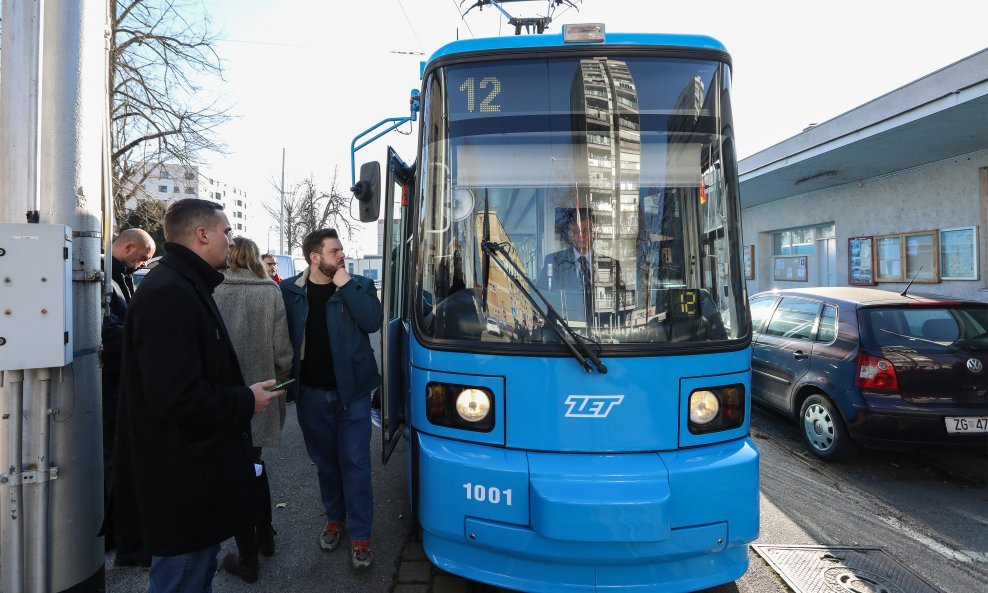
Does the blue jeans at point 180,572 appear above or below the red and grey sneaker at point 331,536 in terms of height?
above

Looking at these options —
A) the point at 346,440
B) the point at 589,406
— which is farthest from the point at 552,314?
the point at 346,440

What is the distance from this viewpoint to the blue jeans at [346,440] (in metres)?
3.38

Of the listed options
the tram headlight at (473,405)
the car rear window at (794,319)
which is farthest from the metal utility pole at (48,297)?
the car rear window at (794,319)

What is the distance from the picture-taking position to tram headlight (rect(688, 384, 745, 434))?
2.81m

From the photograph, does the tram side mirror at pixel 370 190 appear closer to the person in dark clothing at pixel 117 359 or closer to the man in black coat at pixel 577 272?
the man in black coat at pixel 577 272

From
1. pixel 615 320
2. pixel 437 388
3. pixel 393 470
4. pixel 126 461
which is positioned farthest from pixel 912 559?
pixel 126 461

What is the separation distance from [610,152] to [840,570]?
2.80 m

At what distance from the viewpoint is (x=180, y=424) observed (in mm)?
2062

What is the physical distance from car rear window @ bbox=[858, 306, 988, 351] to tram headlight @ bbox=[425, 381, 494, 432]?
398 centimetres

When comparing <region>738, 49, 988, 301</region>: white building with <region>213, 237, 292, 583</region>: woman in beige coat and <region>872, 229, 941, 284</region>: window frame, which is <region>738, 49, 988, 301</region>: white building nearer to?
<region>872, 229, 941, 284</region>: window frame

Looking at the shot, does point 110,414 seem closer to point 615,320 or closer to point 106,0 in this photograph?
point 106,0

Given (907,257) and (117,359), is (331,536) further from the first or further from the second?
(907,257)

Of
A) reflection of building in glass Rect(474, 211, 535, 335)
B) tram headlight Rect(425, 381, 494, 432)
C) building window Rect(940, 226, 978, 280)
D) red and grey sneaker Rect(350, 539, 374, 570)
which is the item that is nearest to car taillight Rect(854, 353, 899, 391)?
reflection of building in glass Rect(474, 211, 535, 335)

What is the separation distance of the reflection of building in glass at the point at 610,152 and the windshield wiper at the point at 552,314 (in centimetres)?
29
